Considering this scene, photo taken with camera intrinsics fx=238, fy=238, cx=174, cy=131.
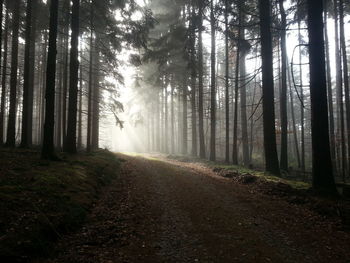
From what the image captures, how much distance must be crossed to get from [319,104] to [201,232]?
6.23 meters

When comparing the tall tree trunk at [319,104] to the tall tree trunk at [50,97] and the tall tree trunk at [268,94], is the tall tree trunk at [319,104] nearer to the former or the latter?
the tall tree trunk at [268,94]

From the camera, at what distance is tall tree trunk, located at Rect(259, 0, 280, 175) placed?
12.2 metres

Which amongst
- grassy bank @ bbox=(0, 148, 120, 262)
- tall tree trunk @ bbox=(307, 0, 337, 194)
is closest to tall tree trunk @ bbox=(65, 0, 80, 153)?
grassy bank @ bbox=(0, 148, 120, 262)

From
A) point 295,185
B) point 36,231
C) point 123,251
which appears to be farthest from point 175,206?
point 295,185

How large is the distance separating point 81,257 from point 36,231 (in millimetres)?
1121

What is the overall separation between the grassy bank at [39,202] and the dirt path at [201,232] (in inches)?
15.0

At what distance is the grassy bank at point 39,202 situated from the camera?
4543 mm

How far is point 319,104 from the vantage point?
846cm

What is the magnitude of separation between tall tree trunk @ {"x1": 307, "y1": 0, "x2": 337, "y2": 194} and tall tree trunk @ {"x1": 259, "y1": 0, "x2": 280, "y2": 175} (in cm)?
366

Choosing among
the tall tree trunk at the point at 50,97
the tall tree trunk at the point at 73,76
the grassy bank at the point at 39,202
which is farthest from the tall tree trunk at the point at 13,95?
the grassy bank at the point at 39,202

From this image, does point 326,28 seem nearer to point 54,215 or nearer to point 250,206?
point 250,206

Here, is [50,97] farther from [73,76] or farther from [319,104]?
[319,104]

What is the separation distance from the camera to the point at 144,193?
9227 millimetres

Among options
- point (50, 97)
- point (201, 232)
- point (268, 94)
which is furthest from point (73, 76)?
point (201, 232)
